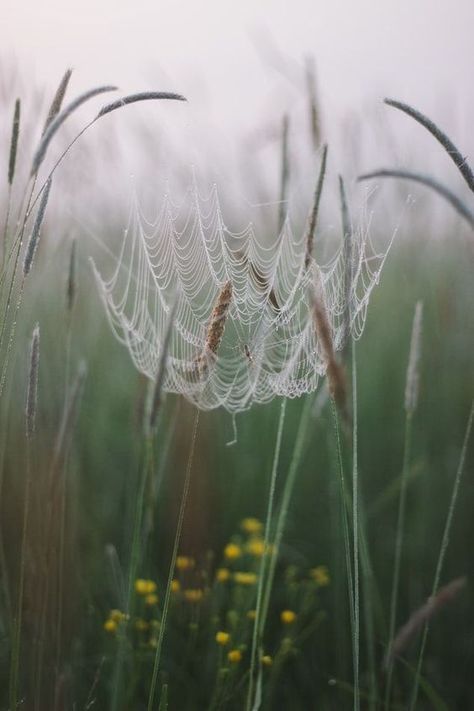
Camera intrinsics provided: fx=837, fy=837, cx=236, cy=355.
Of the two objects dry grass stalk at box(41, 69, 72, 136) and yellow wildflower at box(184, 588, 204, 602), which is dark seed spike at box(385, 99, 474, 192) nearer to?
dry grass stalk at box(41, 69, 72, 136)

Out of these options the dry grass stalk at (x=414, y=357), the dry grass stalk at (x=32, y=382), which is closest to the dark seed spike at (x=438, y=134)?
the dry grass stalk at (x=414, y=357)

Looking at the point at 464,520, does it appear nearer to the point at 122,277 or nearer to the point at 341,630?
the point at 341,630

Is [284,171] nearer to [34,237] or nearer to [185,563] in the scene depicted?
[34,237]

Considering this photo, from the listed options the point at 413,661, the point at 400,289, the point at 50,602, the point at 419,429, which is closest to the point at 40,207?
the point at 50,602

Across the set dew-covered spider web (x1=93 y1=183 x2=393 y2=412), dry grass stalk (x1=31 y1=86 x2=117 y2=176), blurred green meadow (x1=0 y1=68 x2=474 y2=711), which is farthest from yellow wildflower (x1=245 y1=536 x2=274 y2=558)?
dry grass stalk (x1=31 y1=86 x2=117 y2=176)

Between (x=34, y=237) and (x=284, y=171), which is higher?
(x=284, y=171)

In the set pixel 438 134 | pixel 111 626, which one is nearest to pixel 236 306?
pixel 111 626

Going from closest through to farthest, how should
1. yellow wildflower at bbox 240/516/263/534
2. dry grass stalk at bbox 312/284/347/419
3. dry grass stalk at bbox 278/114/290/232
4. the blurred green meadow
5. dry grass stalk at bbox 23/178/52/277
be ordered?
dry grass stalk at bbox 312/284/347/419, dry grass stalk at bbox 23/178/52/277, dry grass stalk at bbox 278/114/290/232, the blurred green meadow, yellow wildflower at bbox 240/516/263/534
